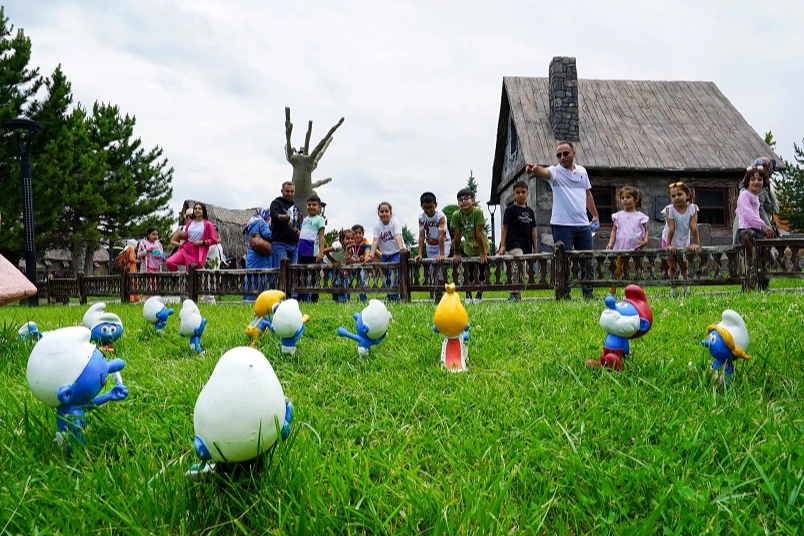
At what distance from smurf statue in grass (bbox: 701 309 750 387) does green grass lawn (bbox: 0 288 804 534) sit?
9 centimetres

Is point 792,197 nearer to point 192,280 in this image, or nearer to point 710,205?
point 710,205

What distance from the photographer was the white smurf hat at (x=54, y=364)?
1.69 m

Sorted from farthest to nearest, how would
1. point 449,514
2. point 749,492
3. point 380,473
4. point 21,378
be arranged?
point 21,378 < point 380,473 < point 749,492 < point 449,514

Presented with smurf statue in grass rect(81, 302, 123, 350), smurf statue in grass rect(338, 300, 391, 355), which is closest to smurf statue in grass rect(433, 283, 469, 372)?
Result: smurf statue in grass rect(338, 300, 391, 355)

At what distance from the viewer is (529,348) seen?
3555 mm

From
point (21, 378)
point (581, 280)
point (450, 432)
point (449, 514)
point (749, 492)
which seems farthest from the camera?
point (581, 280)

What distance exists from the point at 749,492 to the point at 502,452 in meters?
0.75

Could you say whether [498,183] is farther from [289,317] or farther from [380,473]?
[380,473]

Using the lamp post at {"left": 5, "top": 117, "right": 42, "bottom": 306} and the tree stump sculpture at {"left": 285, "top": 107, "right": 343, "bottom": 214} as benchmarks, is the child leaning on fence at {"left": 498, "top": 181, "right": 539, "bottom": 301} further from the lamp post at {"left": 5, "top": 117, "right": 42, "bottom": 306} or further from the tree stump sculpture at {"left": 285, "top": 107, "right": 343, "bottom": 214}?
the lamp post at {"left": 5, "top": 117, "right": 42, "bottom": 306}

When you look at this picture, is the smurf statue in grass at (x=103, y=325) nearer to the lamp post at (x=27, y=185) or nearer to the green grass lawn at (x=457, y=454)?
the green grass lawn at (x=457, y=454)

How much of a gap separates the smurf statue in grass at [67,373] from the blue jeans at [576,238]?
6649mm

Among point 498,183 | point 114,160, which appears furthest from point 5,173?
point 498,183

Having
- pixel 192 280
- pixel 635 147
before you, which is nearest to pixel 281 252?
pixel 192 280

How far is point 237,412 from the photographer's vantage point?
1340 mm
